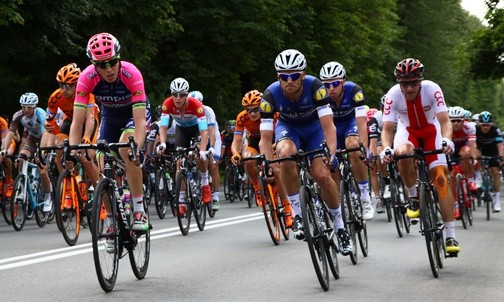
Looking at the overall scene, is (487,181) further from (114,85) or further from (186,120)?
(114,85)

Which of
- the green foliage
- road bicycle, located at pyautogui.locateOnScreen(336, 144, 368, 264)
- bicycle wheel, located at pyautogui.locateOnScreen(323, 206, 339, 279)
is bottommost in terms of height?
bicycle wheel, located at pyautogui.locateOnScreen(323, 206, 339, 279)

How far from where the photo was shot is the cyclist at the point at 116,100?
9469 mm

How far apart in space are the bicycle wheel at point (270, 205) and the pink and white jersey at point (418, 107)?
9.48ft

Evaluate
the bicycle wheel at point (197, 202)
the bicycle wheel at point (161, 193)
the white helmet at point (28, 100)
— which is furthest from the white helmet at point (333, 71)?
the white helmet at point (28, 100)

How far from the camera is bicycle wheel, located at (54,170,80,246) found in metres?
13.1

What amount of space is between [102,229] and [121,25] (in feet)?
66.4

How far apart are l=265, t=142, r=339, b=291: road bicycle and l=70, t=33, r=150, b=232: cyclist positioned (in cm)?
121

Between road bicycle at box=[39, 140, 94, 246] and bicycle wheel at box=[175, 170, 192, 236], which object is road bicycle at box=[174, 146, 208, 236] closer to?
bicycle wheel at box=[175, 170, 192, 236]

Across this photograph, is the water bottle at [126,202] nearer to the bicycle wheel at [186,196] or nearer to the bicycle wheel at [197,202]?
the bicycle wheel at [186,196]

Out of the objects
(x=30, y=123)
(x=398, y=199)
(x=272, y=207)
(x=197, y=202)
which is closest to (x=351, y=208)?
(x=272, y=207)

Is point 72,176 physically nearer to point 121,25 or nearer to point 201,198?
point 201,198

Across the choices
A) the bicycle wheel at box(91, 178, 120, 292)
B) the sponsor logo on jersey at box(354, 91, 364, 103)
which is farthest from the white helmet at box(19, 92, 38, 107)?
the bicycle wheel at box(91, 178, 120, 292)

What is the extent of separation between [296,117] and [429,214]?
5.06 feet

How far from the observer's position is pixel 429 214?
10281mm
